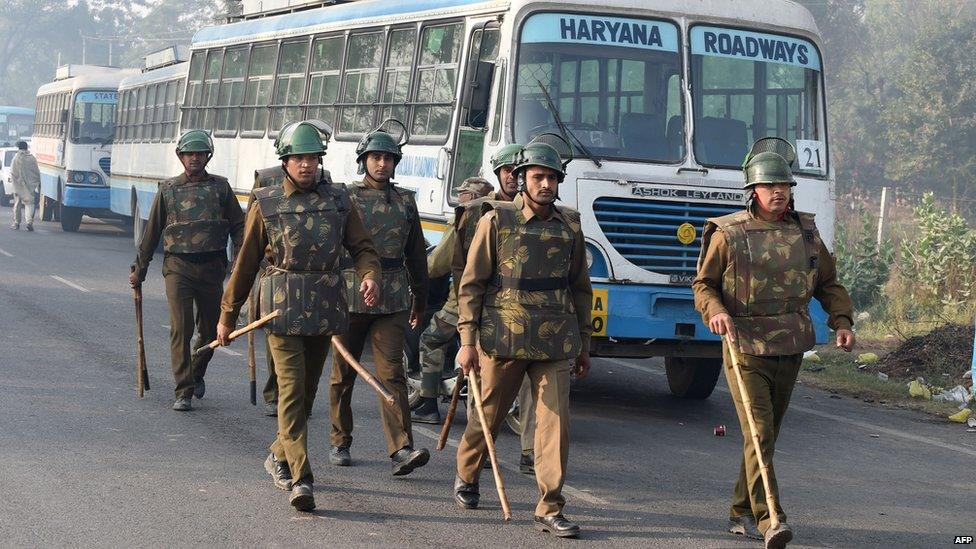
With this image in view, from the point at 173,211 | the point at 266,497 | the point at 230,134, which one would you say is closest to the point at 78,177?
the point at 230,134

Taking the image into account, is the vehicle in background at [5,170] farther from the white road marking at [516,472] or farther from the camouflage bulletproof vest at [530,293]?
the camouflage bulletproof vest at [530,293]

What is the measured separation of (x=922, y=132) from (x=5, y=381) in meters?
34.4

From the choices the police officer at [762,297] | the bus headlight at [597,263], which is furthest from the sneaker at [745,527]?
the bus headlight at [597,263]

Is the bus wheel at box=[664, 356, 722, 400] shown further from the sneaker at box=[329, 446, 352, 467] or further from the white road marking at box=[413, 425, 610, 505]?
the sneaker at box=[329, 446, 352, 467]

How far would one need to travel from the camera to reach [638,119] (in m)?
10.1

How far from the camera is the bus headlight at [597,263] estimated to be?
9.70m

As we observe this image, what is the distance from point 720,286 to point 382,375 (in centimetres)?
202

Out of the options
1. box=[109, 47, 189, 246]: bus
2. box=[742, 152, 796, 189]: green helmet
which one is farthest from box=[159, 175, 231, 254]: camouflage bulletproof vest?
box=[109, 47, 189, 246]: bus

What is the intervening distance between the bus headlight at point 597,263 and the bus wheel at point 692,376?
1652 mm

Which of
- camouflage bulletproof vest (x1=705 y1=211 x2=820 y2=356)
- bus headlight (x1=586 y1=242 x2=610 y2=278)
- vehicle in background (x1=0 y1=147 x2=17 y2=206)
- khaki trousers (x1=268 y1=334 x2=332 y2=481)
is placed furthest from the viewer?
vehicle in background (x1=0 y1=147 x2=17 y2=206)

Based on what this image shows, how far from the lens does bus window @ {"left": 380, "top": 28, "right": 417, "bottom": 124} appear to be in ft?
39.6

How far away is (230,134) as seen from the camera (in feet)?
54.6

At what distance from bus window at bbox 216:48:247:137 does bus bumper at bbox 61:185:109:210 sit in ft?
39.8

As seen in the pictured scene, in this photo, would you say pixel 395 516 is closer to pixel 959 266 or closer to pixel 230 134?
pixel 230 134
